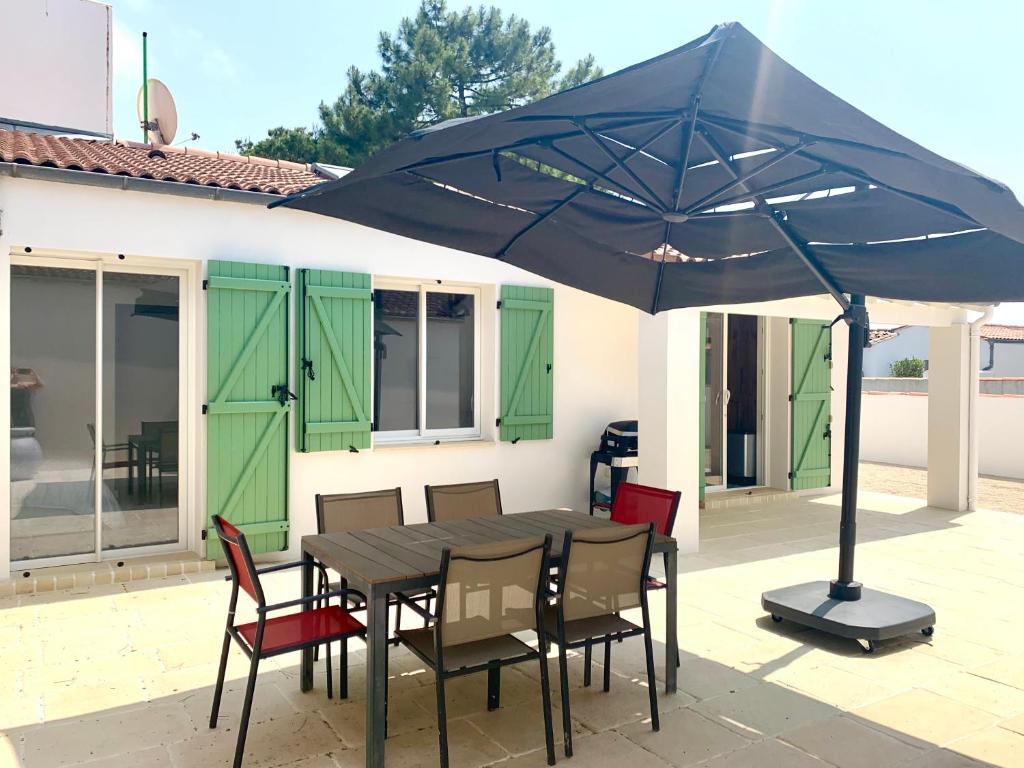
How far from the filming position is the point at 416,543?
341 centimetres

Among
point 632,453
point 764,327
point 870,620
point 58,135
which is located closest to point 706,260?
point 870,620

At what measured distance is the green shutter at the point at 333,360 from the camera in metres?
5.84

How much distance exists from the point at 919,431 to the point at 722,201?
433 inches

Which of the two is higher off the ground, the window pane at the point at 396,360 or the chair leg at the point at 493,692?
the window pane at the point at 396,360

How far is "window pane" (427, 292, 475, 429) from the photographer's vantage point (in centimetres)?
685

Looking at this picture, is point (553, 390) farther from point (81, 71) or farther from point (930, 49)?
point (930, 49)

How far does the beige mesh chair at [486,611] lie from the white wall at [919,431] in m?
11.5

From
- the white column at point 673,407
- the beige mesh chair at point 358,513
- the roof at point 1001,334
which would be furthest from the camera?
the roof at point 1001,334

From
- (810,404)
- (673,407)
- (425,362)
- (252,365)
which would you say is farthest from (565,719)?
(810,404)

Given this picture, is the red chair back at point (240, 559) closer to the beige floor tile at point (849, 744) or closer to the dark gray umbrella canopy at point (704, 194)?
the dark gray umbrella canopy at point (704, 194)

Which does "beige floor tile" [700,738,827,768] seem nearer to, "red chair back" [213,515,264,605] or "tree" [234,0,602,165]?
"red chair back" [213,515,264,605]

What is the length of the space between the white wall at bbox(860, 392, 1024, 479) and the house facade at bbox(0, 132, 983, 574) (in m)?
6.60

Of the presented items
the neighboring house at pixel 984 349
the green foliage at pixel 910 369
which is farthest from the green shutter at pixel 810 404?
the green foliage at pixel 910 369

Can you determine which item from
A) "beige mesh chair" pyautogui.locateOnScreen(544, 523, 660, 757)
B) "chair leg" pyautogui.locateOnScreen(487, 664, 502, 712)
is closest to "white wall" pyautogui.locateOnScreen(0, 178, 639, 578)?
"chair leg" pyautogui.locateOnScreen(487, 664, 502, 712)
